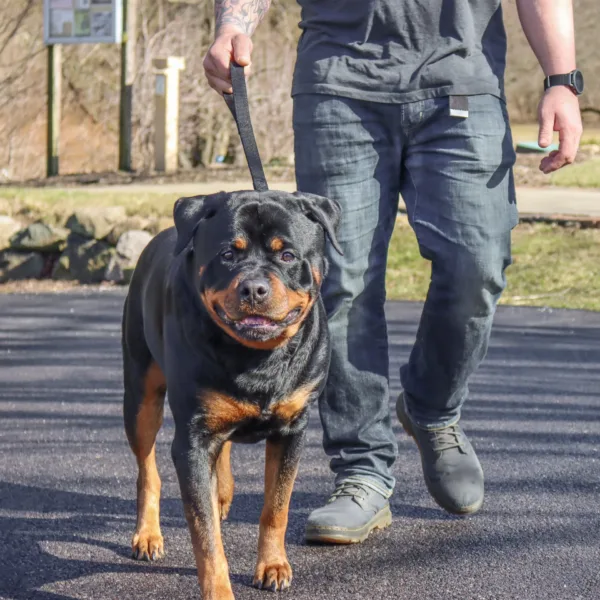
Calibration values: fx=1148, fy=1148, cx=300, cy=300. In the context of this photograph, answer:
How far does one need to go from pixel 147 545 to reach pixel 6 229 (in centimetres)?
760

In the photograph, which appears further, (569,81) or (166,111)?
(166,111)

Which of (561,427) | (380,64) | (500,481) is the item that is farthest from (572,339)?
(380,64)

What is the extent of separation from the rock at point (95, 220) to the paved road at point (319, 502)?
3.50 metres

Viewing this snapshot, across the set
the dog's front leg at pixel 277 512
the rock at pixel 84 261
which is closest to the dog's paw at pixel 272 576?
the dog's front leg at pixel 277 512

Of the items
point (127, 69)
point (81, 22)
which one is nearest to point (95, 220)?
point (127, 69)

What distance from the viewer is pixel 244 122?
3.47m

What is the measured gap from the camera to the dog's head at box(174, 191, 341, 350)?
2.98 m

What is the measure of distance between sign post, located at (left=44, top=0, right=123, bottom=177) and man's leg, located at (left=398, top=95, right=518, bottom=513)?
398 inches

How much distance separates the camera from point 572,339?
25.0 ft

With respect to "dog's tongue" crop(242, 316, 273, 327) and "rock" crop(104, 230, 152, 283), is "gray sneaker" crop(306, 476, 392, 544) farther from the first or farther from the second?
"rock" crop(104, 230, 152, 283)

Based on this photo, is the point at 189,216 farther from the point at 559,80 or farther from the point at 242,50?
the point at 559,80

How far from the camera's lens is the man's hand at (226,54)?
343 centimetres

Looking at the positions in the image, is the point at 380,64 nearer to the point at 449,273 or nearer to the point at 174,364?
the point at 449,273

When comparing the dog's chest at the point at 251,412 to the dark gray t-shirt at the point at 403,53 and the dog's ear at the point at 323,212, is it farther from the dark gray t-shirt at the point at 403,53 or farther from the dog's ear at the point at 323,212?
the dark gray t-shirt at the point at 403,53
